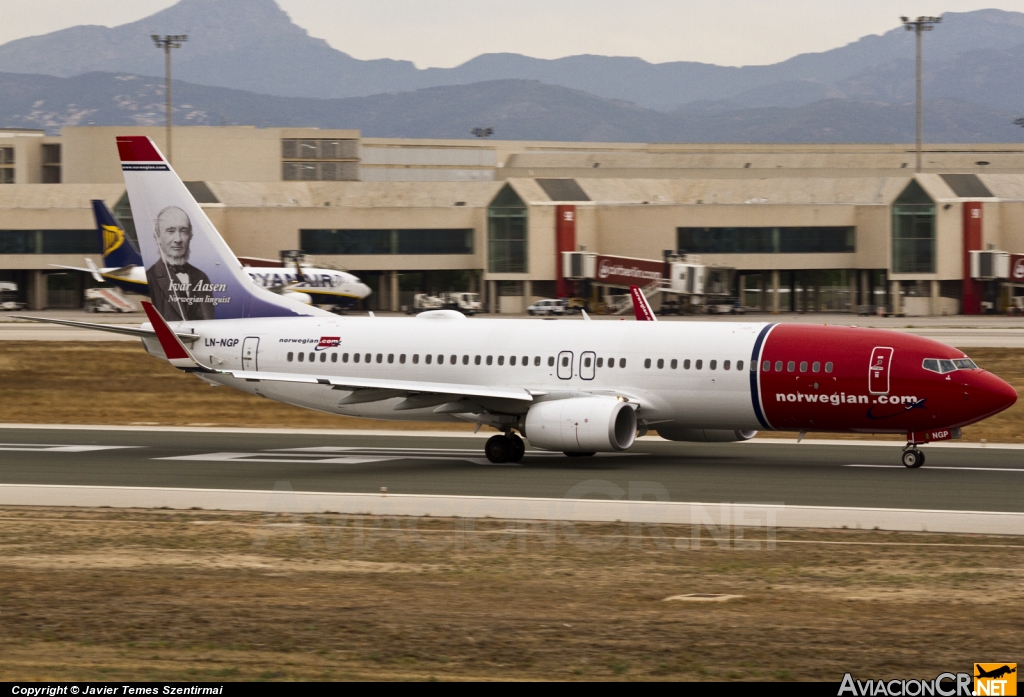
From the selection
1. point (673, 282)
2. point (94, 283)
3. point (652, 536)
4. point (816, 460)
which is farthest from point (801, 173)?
point (652, 536)

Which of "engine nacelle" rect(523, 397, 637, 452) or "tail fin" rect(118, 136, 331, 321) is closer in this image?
"engine nacelle" rect(523, 397, 637, 452)

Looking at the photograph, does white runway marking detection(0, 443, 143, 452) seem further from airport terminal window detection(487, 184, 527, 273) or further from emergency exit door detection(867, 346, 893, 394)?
airport terminal window detection(487, 184, 527, 273)

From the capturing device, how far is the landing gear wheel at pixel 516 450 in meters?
Result: 36.6

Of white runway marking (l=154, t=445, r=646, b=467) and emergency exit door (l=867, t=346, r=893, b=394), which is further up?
emergency exit door (l=867, t=346, r=893, b=394)

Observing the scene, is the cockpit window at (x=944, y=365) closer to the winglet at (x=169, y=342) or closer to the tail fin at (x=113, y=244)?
the winglet at (x=169, y=342)

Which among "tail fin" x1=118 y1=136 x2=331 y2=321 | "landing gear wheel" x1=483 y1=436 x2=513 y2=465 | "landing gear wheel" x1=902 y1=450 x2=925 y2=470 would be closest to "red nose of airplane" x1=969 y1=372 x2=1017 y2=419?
"landing gear wheel" x1=902 y1=450 x2=925 y2=470

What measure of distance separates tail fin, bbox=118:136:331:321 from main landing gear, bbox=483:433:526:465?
Answer: 25.6 ft

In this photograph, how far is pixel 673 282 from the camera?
113625 mm

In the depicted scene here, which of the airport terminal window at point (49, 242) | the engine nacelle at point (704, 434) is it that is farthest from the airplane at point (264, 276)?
the engine nacelle at point (704, 434)

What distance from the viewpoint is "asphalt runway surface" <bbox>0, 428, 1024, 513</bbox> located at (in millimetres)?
30594

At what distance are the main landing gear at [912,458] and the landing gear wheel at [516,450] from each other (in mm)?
9709

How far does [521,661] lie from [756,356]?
20387 millimetres

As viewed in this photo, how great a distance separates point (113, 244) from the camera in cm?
11019

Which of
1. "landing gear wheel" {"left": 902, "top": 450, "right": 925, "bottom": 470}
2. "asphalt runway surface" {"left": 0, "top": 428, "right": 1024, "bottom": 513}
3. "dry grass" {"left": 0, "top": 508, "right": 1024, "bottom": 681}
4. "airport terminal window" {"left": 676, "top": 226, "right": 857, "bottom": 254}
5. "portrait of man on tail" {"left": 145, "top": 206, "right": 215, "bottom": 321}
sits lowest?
"dry grass" {"left": 0, "top": 508, "right": 1024, "bottom": 681}
